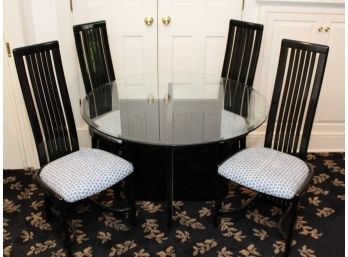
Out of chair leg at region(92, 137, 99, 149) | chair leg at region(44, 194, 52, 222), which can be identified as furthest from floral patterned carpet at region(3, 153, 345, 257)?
chair leg at region(92, 137, 99, 149)

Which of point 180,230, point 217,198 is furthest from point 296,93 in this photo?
point 180,230

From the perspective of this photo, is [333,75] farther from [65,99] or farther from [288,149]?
[65,99]

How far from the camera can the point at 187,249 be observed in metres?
2.20

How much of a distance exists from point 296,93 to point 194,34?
98 cm

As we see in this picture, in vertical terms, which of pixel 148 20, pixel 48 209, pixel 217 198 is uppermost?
pixel 148 20

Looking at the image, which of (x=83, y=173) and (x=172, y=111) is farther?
(x=172, y=111)

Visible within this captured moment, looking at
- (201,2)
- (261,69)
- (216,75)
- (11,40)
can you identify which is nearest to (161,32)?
(201,2)

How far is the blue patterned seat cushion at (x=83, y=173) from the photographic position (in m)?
1.97

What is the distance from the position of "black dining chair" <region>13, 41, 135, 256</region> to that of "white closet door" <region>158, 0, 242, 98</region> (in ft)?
2.32

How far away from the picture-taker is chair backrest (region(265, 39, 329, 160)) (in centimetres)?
211

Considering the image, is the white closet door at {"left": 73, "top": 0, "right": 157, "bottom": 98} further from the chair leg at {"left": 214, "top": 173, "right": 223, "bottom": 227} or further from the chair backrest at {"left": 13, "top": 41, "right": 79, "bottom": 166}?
the chair leg at {"left": 214, "top": 173, "right": 223, "bottom": 227}

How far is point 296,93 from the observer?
221cm

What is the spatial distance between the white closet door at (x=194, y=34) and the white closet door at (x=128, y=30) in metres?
0.07

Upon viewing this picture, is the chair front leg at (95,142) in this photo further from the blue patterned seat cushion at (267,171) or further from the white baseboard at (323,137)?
the blue patterned seat cushion at (267,171)
